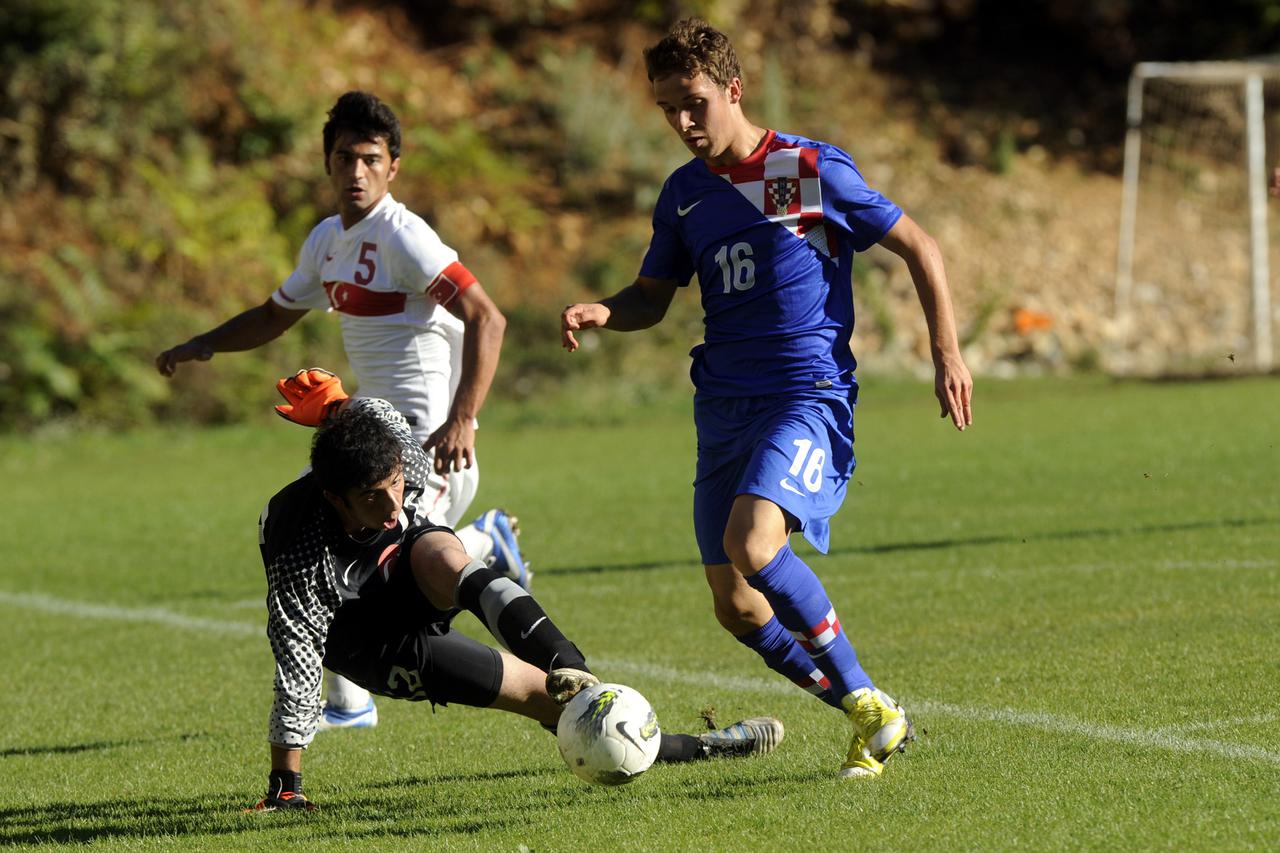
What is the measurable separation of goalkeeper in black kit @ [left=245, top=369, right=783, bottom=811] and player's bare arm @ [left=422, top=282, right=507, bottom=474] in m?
0.45

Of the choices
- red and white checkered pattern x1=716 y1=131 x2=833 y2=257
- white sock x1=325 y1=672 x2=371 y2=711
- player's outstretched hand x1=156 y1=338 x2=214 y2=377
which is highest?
red and white checkered pattern x1=716 y1=131 x2=833 y2=257

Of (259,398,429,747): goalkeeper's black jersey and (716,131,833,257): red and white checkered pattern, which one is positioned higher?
(716,131,833,257): red and white checkered pattern

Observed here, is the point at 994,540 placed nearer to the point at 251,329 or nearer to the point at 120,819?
the point at 251,329

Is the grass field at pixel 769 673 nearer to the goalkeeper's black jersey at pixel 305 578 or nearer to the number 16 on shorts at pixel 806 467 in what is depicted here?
the goalkeeper's black jersey at pixel 305 578

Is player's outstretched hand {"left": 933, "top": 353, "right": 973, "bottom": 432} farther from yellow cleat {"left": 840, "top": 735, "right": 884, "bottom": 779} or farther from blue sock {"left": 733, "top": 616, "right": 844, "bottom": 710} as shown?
yellow cleat {"left": 840, "top": 735, "right": 884, "bottom": 779}

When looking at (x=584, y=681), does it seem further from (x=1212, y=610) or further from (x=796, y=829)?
(x=1212, y=610)

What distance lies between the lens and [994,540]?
10.2 metres

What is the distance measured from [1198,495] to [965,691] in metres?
5.77

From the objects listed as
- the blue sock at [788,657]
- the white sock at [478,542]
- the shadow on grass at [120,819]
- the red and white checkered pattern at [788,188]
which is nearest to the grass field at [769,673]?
the shadow on grass at [120,819]

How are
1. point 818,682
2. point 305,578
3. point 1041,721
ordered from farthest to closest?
point 1041,721, point 818,682, point 305,578

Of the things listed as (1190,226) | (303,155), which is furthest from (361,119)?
(1190,226)

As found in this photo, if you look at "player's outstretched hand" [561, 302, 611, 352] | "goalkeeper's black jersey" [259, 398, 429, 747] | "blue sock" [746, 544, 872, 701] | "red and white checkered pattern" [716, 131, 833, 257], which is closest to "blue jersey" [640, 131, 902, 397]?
"red and white checkered pattern" [716, 131, 833, 257]

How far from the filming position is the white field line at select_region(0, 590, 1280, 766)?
508 cm

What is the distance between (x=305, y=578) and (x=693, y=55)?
6.32 feet
